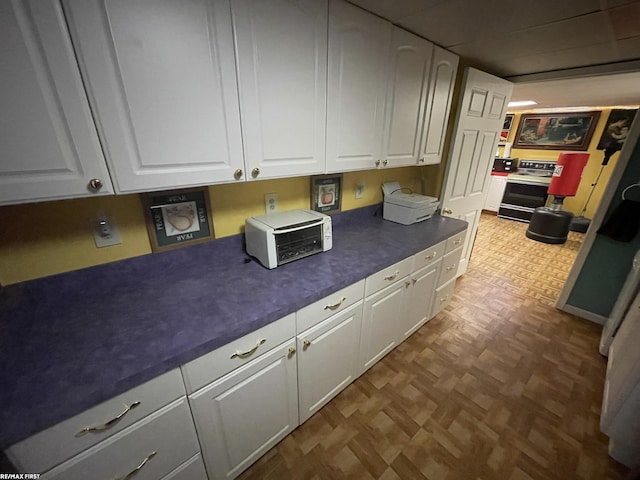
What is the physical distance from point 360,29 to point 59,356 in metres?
1.69

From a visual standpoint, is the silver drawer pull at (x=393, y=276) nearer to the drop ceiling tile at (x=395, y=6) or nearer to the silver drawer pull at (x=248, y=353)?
the silver drawer pull at (x=248, y=353)

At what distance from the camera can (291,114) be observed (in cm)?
107

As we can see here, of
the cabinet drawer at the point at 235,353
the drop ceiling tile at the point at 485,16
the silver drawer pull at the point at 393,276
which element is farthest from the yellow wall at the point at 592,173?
the cabinet drawer at the point at 235,353

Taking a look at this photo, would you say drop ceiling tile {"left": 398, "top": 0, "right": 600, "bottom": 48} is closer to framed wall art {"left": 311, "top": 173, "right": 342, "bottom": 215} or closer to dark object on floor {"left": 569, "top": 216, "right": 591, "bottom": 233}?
framed wall art {"left": 311, "top": 173, "right": 342, "bottom": 215}

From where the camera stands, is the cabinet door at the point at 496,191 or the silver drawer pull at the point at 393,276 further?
the cabinet door at the point at 496,191

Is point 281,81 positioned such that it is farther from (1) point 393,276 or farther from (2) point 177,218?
(1) point 393,276

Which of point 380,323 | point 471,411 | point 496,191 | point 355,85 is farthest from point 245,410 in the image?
point 496,191

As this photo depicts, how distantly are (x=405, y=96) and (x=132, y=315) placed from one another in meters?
→ 1.75

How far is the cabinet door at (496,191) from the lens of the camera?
4820 mm

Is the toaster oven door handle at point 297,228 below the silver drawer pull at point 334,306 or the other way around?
the other way around

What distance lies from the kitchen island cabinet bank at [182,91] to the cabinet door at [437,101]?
1.13 ft

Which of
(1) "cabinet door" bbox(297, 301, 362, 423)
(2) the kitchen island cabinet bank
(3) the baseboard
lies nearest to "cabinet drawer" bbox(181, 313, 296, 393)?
(1) "cabinet door" bbox(297, 301, 362, 423)

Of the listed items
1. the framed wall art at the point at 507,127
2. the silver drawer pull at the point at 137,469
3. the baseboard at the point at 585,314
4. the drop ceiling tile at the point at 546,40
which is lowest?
the baseboard at the point at 585,314

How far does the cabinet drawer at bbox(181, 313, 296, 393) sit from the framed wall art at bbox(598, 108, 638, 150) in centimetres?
594
